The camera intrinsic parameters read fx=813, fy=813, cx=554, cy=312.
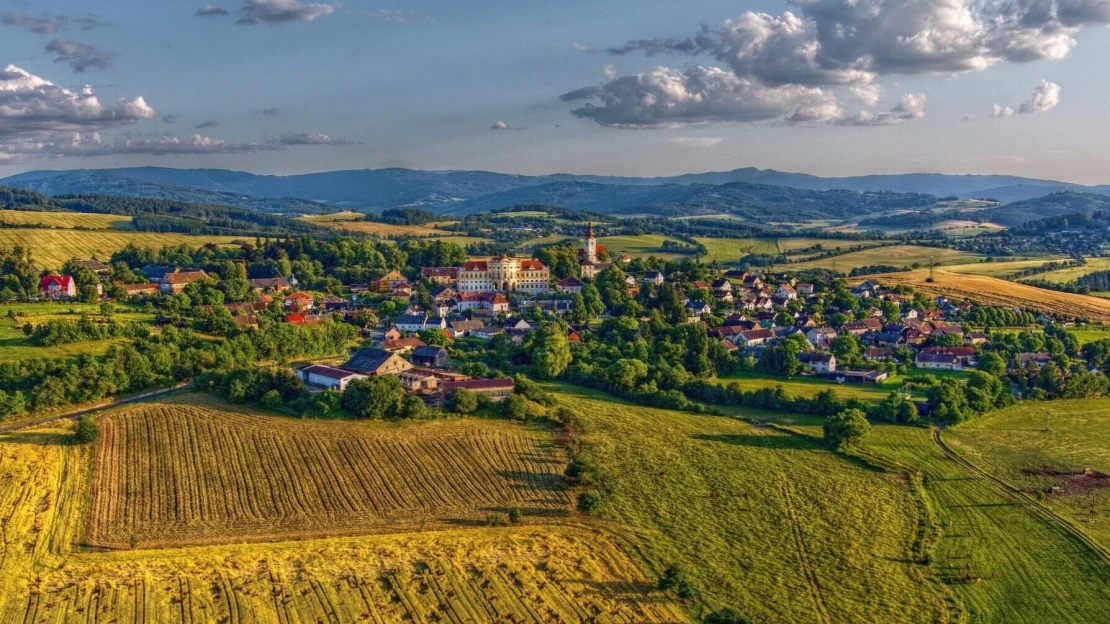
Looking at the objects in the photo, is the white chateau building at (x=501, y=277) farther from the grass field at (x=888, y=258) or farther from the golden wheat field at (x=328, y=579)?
the golden wheat field at (x=328, y=579)

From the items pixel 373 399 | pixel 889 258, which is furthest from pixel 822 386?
pixel 889 258

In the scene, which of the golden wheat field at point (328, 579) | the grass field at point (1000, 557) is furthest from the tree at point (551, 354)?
the golden wheat field at point (328, 579)

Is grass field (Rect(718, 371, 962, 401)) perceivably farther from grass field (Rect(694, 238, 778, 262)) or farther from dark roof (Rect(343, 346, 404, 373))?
grass field (Rect(694, 238, 778, 262))

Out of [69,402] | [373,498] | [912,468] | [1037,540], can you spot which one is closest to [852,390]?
[912,468]

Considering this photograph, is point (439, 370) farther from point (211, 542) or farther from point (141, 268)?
point (141, 268)

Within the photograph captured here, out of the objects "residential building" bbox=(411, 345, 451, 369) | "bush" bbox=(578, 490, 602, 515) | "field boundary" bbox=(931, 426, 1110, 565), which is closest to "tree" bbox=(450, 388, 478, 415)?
"residential building" bbox=(411, 345, 451, 369)

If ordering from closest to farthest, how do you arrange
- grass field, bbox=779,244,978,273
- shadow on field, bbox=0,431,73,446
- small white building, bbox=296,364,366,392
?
shadow on field, bbox=0,431,73,446 < small white building, bbox=296,364,366,392 < grass field, bbox=779,244,978,273

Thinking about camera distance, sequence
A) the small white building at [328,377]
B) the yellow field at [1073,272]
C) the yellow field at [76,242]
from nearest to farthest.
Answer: the small white building at [328,377]
the yellow field at [76,242]
the yellow field at [1073,272]
